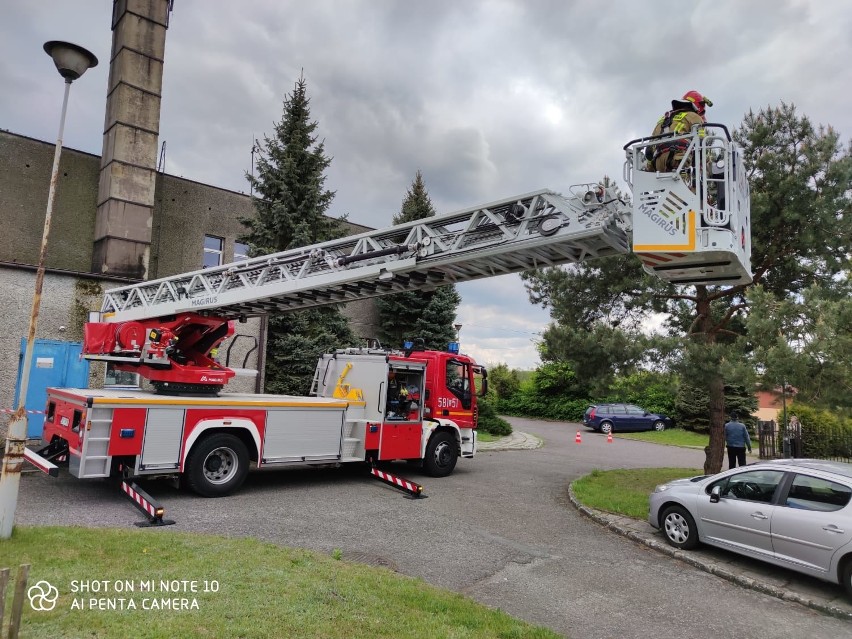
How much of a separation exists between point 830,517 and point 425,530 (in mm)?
4609

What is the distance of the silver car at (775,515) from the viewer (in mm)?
5730

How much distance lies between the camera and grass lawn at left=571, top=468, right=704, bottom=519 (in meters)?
9.09

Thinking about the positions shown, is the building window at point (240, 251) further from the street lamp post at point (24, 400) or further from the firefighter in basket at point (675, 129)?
the firefighter in basket at point (675, 129)

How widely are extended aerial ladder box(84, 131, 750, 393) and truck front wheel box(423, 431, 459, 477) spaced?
4258 mm

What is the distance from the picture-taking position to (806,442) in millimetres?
18156

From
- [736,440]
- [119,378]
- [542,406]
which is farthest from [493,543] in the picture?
[542,406]

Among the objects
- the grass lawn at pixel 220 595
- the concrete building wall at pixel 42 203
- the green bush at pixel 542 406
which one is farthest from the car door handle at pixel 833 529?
the green bush at pixel 542 406

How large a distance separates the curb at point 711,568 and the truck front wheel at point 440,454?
3.45 m

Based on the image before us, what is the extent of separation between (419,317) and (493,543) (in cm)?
1544

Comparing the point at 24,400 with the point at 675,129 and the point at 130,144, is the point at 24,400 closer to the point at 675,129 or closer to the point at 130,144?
the point at 675,129

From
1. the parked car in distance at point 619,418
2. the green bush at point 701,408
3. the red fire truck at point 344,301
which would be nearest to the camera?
the red fire truck at point 344,301

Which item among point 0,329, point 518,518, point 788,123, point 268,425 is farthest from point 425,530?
point 0,329

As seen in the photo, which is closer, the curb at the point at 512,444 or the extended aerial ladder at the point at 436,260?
the extended aerial ladder at the point at 436,260

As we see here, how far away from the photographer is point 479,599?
17.3 ft
